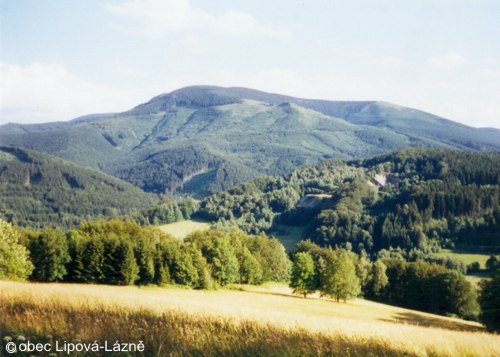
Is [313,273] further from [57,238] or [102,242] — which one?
[57,238]

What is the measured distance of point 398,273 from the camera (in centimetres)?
11606

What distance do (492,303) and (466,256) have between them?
113935mm

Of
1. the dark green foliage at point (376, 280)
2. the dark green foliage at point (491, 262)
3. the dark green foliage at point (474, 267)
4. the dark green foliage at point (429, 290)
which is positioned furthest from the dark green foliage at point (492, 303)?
the dark green foliage at point (474, 267)

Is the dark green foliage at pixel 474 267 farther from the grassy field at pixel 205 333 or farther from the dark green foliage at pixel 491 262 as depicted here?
the grassy field at pixel 205 333

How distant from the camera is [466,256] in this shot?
565 feet

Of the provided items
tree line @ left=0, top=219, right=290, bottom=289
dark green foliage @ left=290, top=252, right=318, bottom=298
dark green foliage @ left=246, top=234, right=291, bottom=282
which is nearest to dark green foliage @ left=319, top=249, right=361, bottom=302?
dark green foliage @ left=290, top=252, right=318, bottom=298

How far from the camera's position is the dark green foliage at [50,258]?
239ft

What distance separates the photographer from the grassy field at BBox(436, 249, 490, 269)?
536 feet

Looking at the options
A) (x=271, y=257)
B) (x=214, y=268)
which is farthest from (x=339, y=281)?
(x=271, y=257)

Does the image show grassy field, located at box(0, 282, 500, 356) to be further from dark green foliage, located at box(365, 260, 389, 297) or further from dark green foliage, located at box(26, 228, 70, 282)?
dark green foliage, located at box(365, 260, 389, 297)

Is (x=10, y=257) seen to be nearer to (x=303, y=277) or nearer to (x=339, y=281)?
(x=303, y=277)

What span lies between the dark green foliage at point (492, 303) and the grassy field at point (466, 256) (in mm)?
96725

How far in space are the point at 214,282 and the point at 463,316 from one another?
62.2 meters

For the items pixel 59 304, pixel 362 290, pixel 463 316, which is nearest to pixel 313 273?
pixel 362 290
